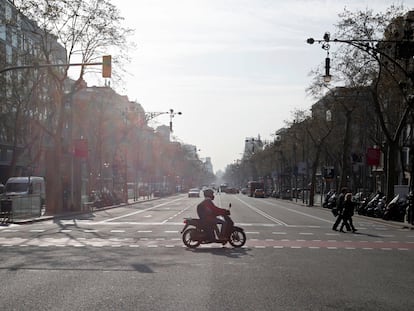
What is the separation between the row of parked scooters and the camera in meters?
35.8

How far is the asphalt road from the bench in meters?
10.6

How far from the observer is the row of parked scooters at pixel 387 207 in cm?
3578

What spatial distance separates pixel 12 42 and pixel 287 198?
48.5 meters

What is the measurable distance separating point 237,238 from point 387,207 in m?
21.0

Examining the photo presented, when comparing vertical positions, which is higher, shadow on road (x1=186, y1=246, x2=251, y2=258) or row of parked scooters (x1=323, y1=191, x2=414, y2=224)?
row of parked scooters (x1=323, y1=191, x2=414, y2=224)

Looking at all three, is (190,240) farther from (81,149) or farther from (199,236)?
(81,149)

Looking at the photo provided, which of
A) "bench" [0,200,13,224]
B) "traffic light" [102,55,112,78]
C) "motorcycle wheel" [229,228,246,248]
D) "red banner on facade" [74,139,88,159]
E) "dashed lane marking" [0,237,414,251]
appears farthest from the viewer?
"red banner on facade" [74,139,88,159]

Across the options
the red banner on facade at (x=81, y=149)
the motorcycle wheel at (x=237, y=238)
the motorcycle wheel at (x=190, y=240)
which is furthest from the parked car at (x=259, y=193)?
the motorcycle wheel at (x=190, y=240)

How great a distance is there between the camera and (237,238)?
1923 cm

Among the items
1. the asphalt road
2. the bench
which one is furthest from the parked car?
the asphalt road

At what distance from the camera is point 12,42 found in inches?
2739

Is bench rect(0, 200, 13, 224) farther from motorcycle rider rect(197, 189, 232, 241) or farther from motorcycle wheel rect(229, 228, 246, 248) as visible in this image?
motorcycle wheel rect(229, 228, 246, 248)

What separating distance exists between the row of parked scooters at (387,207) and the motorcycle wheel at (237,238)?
16.8m

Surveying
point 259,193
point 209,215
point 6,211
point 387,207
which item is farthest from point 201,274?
point 259,193
